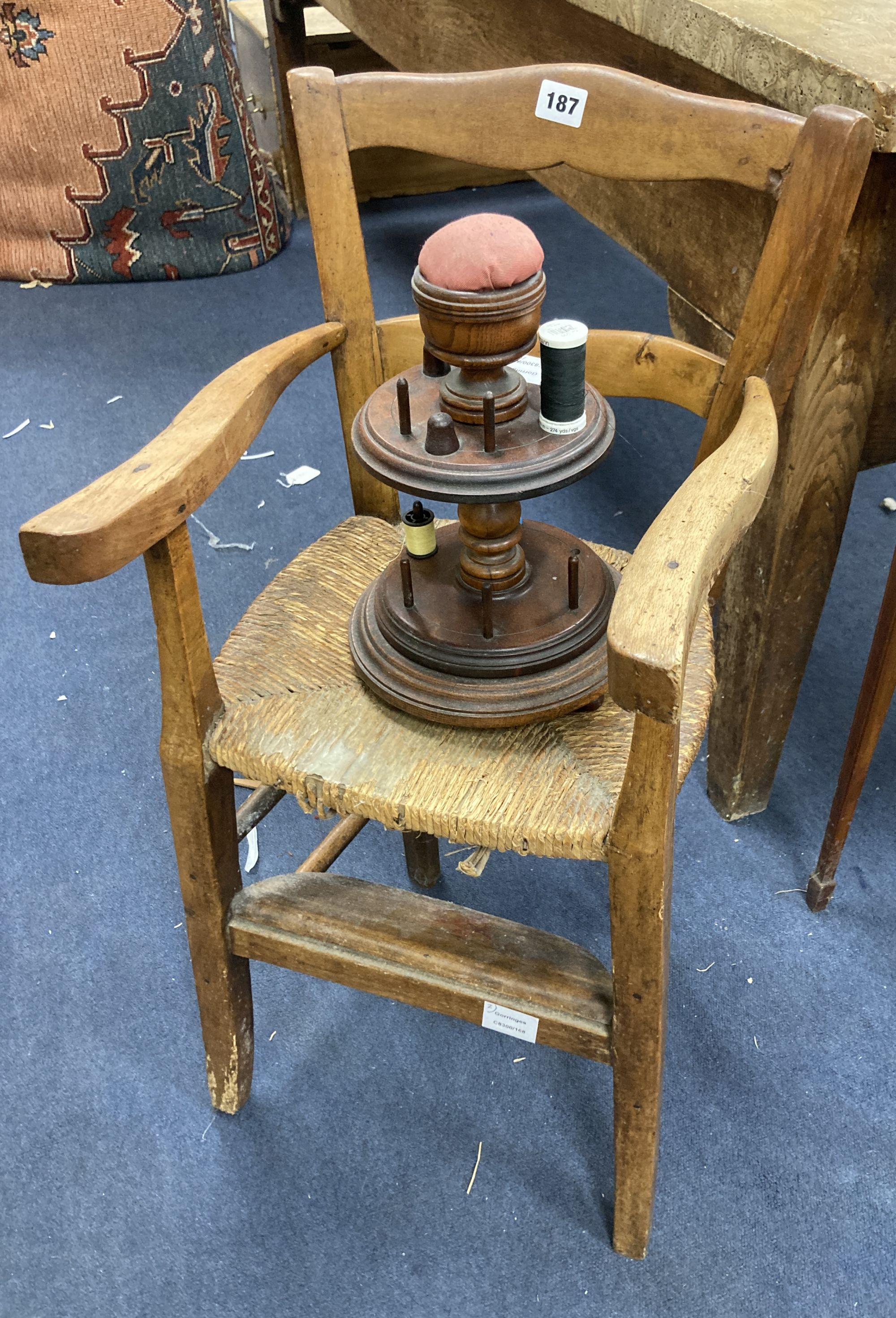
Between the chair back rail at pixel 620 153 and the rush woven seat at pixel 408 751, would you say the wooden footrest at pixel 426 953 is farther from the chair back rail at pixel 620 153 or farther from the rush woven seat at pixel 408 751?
the chair back rail at pixel 620 153

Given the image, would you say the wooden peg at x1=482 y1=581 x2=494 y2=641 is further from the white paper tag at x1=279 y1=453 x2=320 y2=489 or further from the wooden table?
the white paper tag at x1=279 y1=453 x2=320 y2=489

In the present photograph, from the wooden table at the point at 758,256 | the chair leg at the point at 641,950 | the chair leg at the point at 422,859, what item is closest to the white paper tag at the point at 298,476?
the wooden table at the point at 758,256

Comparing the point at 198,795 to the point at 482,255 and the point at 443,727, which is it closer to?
the point at 443,727

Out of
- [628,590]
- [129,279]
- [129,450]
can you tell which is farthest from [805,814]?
[129,279]

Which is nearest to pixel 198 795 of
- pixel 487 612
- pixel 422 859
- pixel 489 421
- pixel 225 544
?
pixel 487 612

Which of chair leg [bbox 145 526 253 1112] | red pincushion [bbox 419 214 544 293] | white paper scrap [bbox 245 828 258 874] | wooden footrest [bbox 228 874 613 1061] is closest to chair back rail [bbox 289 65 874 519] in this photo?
red pincushion [bbox 419 214 544 293]

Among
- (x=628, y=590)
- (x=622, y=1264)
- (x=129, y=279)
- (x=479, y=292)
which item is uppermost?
(x=479, y=292)

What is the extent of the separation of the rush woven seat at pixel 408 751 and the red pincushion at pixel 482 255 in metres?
0.35

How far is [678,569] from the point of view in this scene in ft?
2.23

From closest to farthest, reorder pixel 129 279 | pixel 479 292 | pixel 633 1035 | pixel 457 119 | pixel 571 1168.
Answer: pixel 479 292 < pixel 633 1035 < pixel 457 119 < pixel 571 1168 < pixel 129 279

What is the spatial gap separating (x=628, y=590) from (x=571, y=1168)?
746mm

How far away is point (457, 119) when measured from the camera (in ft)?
3.34

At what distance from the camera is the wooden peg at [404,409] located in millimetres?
857

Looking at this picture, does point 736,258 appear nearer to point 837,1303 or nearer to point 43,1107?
point 837,1303
